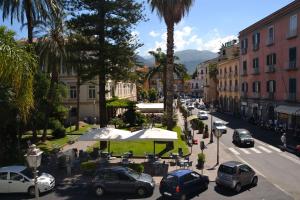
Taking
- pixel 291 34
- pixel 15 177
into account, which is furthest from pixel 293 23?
pixel 15 177

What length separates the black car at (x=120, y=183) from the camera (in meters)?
19.8

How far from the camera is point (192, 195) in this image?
19.9 meters

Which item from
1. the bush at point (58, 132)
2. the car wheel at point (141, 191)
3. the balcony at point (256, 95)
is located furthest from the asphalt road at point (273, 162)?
the bush at point (58, 132)

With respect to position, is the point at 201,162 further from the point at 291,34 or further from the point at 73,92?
the point at 73,92

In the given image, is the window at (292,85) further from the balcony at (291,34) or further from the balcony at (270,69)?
the balcony at (270,69)

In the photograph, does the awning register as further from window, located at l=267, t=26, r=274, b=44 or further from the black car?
the black car

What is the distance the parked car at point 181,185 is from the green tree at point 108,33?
44.9 feet

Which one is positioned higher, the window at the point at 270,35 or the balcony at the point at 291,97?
the window at the point at 270,35

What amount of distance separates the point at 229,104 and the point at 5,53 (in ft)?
228

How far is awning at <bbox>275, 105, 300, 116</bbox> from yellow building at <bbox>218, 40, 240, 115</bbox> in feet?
77.0

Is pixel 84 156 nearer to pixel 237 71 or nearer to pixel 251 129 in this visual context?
pixel 251 129

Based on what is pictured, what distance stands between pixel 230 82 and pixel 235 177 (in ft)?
195

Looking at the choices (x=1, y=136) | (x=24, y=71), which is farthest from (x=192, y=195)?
(x=1, y=136)

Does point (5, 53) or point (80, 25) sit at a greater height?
point (80, 25)
